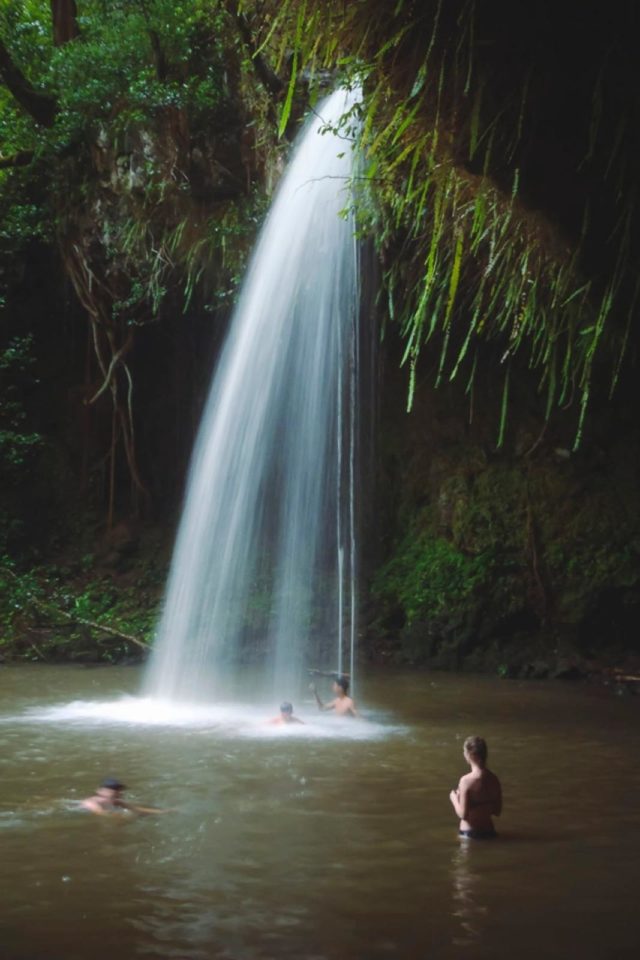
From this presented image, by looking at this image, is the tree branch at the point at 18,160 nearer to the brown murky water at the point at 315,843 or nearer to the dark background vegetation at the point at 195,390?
the dark background vegetation at the point at 195,390

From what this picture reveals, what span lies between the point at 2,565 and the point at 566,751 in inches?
468

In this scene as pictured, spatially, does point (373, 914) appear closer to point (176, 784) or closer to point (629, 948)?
point (629, 948)

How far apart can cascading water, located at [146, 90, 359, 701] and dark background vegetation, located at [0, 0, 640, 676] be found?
1.92ft

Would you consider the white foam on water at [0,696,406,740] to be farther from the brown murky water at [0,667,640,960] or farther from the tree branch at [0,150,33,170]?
the tree branch at [0,150,33,170]

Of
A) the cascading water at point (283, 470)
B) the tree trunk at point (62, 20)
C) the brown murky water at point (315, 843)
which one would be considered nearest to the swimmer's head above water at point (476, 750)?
the brown murky water at point (315, 843)

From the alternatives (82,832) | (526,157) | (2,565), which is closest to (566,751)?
(82,832)

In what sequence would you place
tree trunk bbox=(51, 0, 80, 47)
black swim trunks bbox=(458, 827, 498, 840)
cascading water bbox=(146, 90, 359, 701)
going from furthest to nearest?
tree trunk bbox=(51, 0, 80, 47) < cascading water bbox=(146, 90, 359, 701) < black swim trunks bbox=(458, 827, 498, 840)

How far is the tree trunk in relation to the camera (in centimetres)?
1688

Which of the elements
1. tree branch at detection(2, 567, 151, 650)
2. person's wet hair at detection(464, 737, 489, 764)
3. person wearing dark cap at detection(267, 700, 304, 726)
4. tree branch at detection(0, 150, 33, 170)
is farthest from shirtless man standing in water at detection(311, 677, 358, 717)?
tree branch at detection(0, 150, 33, 170)

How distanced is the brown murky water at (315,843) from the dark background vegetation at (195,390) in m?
3.43

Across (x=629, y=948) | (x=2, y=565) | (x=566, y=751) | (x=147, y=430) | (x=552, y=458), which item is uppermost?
(x=147, y=430)

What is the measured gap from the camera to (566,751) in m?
8.82

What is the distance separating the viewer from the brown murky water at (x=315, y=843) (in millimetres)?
4484

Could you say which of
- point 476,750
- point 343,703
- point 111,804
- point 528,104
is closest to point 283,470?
point 343,703
